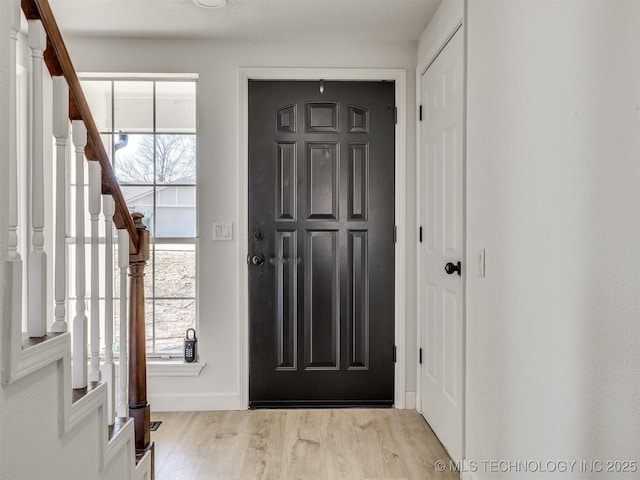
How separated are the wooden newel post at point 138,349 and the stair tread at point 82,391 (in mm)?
368

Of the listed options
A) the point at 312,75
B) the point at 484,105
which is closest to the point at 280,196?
the point at 312,75

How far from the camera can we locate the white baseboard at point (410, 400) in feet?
8.93

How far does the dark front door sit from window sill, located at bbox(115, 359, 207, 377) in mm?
353

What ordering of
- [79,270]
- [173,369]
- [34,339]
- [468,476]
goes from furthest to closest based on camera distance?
1. [173,369]
2. [468,476]
3. [79,270]
4. [34,339]

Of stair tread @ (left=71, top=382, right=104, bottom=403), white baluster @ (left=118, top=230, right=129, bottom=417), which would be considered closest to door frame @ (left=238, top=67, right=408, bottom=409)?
white baluster @ (left=118, top=230, right=129, bottom=417)

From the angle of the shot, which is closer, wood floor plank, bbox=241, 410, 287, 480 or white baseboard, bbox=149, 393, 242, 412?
wood floor plank, bbox=241, 410, 287, 480

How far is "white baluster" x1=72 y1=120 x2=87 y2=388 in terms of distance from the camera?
126cm

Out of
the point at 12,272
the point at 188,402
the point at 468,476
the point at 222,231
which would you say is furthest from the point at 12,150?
the point at 188,402

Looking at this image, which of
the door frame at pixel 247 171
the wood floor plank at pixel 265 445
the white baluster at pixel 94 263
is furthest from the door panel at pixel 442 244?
the white baluster at pixel 94 263

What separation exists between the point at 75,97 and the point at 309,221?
1.67 metres

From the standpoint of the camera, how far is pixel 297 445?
2.26 metres

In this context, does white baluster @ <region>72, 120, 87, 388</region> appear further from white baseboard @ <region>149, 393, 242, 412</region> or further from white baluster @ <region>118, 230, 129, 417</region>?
white baseboard @ <region>149, 393, 242, 412</region>

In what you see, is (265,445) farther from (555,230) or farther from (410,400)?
(555,230)

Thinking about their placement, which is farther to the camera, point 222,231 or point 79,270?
point 222,231
